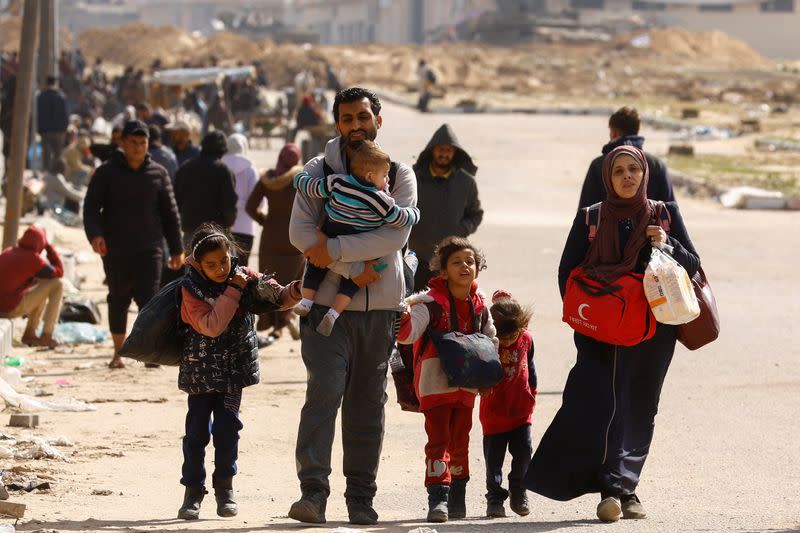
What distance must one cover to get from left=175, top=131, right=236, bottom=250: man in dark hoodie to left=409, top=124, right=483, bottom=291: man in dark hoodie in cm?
252

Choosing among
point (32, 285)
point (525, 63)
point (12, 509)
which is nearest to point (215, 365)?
point (12, 509)

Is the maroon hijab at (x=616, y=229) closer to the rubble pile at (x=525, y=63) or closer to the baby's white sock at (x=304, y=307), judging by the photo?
the baby's white sock at (x=304, y=307)

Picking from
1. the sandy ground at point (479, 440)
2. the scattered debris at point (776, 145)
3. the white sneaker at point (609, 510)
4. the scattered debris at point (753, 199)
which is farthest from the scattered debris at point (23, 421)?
the scattered debris at point (776, 145)

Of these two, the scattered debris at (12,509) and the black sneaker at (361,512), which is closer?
the scattered debris at (12,509)

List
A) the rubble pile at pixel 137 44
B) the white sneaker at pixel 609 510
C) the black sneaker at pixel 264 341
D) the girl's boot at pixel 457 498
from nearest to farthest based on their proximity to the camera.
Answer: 1. the white sneaker at pixel 609 510
2. the girl's boot at pixel 457 498
3. the black sneaker at pixel 264 341
4. the rubble pile at pixel 137 44

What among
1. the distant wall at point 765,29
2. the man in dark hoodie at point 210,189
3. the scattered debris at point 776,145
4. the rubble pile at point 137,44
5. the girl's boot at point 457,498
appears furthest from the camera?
the distant wall at point 765,29

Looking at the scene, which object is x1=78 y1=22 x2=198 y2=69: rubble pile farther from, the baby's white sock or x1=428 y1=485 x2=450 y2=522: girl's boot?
the baby's white sock

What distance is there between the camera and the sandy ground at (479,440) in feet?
21.0

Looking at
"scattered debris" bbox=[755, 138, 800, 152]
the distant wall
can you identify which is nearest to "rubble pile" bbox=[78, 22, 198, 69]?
the distant wall

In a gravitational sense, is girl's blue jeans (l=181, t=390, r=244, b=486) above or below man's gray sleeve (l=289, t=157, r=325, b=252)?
below

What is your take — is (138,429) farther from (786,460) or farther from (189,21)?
(189,21)

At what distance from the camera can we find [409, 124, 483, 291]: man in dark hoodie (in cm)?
898

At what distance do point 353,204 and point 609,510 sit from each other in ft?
5.26

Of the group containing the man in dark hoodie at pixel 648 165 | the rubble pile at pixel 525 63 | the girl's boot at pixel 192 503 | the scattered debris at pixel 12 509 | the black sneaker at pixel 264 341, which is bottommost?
the rubble pile at pixel 525 63
